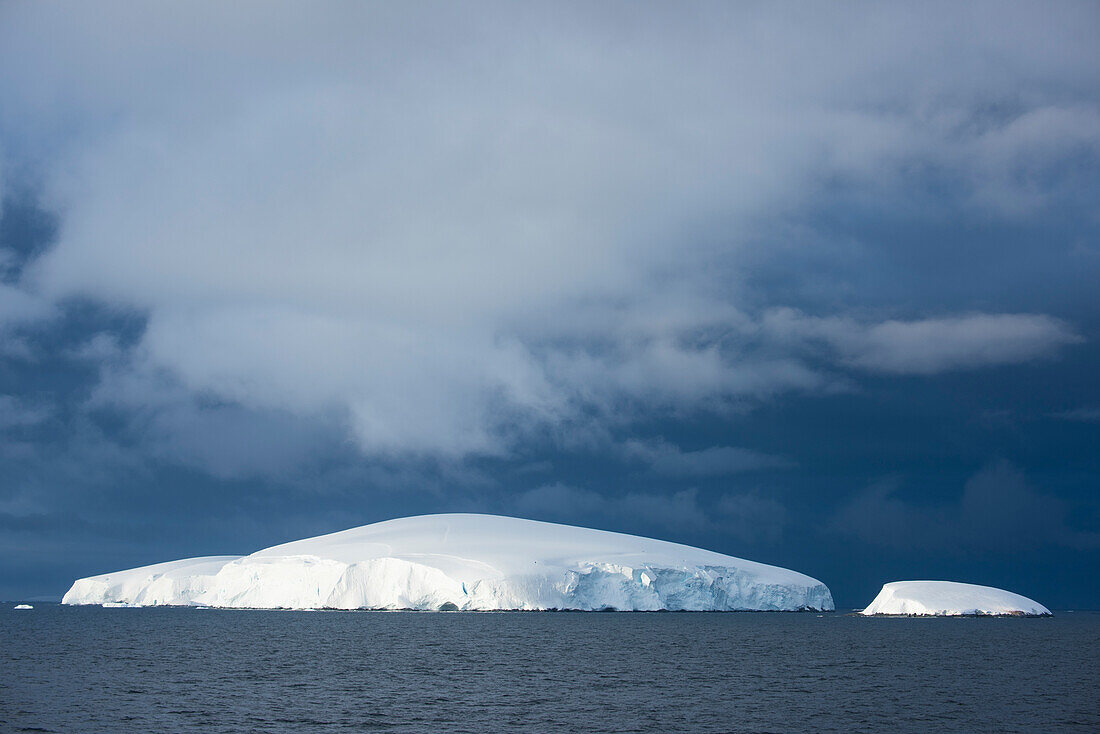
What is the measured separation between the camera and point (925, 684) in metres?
32.4

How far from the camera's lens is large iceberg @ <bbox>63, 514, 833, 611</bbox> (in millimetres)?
74750

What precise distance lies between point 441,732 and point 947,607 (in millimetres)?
71350

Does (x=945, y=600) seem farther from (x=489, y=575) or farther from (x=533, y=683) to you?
(x=533, y=683)

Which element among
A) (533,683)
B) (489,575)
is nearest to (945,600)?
(489,575)

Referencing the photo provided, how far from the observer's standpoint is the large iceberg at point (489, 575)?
74750 mm

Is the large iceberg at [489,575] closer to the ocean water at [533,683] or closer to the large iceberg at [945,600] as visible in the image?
the large iceberg at [945,600]

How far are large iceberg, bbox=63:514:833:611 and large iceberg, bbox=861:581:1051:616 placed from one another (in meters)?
10.5

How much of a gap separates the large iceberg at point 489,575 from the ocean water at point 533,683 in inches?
735

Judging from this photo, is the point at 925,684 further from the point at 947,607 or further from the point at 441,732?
the point at 947,607

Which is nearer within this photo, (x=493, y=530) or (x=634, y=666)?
(x=634, y=666)

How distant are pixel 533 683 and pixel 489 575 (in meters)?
43.0

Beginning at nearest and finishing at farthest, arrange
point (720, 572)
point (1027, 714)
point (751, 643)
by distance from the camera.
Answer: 1. point (1027, 714)
2. point (751, 643)
3. point (720, 572)

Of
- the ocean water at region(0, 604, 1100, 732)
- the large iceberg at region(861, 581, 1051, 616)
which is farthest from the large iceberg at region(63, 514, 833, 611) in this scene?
the ocean water at region(0, 604, 1100, 732)

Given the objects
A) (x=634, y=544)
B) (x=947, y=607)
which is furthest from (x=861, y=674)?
(x=634, y=544)
